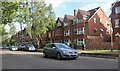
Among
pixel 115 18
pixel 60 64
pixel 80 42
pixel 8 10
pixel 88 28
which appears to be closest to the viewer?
pixel 60 64

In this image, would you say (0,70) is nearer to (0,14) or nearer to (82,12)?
(0,14)

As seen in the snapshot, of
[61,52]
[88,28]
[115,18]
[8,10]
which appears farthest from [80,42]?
[61,52]

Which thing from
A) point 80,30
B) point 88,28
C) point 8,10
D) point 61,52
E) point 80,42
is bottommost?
point 61,52

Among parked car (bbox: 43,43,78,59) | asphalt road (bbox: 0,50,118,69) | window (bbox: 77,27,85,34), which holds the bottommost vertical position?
asphalt road (bbox: 0,50,118,69)

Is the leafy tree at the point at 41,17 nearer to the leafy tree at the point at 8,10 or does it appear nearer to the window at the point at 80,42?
the window at the point at 80,42

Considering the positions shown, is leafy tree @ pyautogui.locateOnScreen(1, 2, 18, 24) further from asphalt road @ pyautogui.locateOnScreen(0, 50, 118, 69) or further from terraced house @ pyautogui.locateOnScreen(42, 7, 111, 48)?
terraced house @ pyautogui.locateOnScreen(42, 7, 111, 48)

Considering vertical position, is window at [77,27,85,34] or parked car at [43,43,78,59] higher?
window at [77,27,85,34]

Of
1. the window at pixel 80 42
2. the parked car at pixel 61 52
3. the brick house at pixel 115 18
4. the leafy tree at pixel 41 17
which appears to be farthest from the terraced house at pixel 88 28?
the parked car at pixel 61 52

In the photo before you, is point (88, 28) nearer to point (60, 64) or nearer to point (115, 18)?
point (115, 18)

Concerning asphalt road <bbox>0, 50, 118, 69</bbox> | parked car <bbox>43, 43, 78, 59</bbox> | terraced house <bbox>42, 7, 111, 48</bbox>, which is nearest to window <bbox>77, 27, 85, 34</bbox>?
terraced house <bbox>42, 7, 111, 48</bbox>

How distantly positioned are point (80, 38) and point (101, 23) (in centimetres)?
682

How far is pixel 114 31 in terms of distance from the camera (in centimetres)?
4731

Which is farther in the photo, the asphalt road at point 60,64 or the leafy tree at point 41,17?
the leafy tree at point 41,17

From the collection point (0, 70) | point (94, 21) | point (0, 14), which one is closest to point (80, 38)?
point (94, 21)
